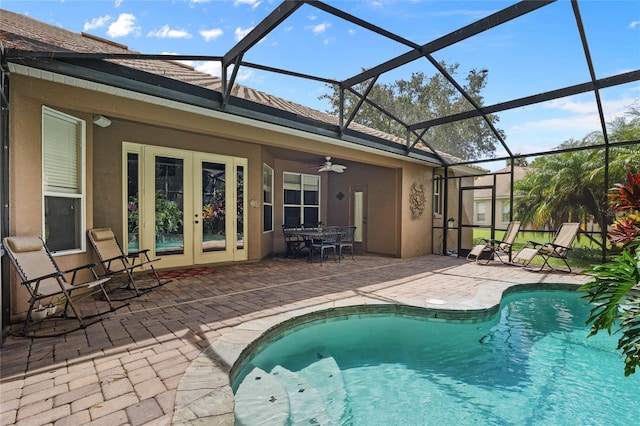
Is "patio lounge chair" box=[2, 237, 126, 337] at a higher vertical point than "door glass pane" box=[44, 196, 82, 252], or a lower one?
lower

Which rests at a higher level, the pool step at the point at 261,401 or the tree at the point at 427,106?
the tree at the point at 427,106

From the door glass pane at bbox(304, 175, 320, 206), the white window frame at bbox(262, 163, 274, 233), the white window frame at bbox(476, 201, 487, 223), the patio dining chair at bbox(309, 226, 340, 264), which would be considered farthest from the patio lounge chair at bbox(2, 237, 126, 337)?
the white window frame at bbox(476, 201, 487, 223)

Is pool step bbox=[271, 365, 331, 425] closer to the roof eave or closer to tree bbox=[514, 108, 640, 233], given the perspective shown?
the roof eave

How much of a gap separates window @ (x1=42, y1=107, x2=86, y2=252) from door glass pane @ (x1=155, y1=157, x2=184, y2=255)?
1772 millimetres

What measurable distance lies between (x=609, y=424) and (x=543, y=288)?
12.3ft

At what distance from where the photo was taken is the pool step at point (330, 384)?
2.58 m

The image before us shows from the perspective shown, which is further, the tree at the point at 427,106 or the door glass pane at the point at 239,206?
the tree at the point at 427,106

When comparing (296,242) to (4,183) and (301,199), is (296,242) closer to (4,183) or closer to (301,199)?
(301,199)

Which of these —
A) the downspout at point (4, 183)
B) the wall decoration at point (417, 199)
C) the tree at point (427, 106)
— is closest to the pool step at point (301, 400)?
the downspout at point (4, 183)

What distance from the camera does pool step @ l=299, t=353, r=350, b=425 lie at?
258 centimetres

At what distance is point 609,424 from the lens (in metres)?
2.57

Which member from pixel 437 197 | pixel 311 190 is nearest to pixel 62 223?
pixel 311 190

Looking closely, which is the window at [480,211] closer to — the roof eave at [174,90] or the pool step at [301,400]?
the roof eave at [174,90]

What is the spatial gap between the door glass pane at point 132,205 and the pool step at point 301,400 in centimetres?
449
